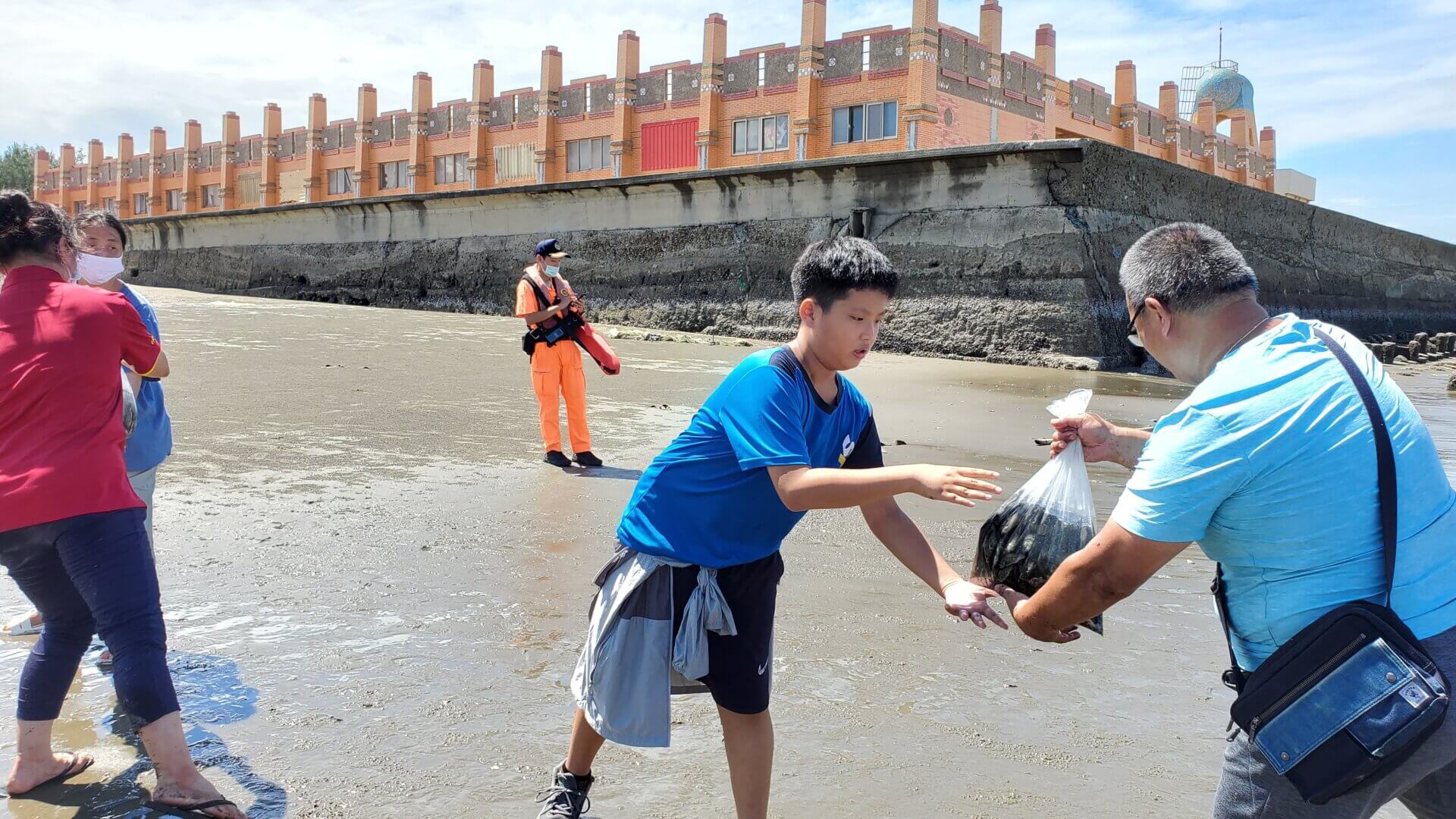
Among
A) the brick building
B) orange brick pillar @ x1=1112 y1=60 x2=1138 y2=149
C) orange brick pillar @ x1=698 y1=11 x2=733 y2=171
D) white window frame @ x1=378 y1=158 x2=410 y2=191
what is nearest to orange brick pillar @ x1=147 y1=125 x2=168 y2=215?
the brick building

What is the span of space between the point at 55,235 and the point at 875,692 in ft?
9.16

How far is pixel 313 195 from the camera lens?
51.5 m

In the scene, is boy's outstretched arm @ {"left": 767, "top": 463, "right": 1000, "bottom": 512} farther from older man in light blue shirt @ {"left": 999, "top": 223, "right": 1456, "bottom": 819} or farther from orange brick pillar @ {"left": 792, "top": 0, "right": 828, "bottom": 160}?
orange brick pillar @ {"left": 792, "top": 0, "right": 828, "bottom": 160}

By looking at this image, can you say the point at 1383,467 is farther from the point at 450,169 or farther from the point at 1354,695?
the point at 450,169

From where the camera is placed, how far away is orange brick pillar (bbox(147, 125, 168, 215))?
6006cm

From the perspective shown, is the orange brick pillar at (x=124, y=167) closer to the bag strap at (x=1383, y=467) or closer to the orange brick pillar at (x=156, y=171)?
the orange brick pillar at (x=156, y=171)

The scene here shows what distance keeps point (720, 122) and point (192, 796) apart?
3667cm

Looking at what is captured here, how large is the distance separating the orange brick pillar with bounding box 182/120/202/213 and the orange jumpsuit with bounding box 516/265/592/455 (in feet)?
189

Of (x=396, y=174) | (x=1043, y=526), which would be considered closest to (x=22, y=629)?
(x=1043, y=526)

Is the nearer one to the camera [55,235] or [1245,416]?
[1245,416]

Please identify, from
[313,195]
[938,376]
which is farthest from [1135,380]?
[313,195]

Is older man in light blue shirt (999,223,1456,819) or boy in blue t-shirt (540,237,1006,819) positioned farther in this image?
boy in blue t-shirt (540,237,1006,819)

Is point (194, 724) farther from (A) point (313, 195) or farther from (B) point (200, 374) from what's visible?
(A) point (313, 195)

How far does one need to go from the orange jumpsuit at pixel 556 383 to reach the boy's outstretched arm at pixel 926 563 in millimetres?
4939
